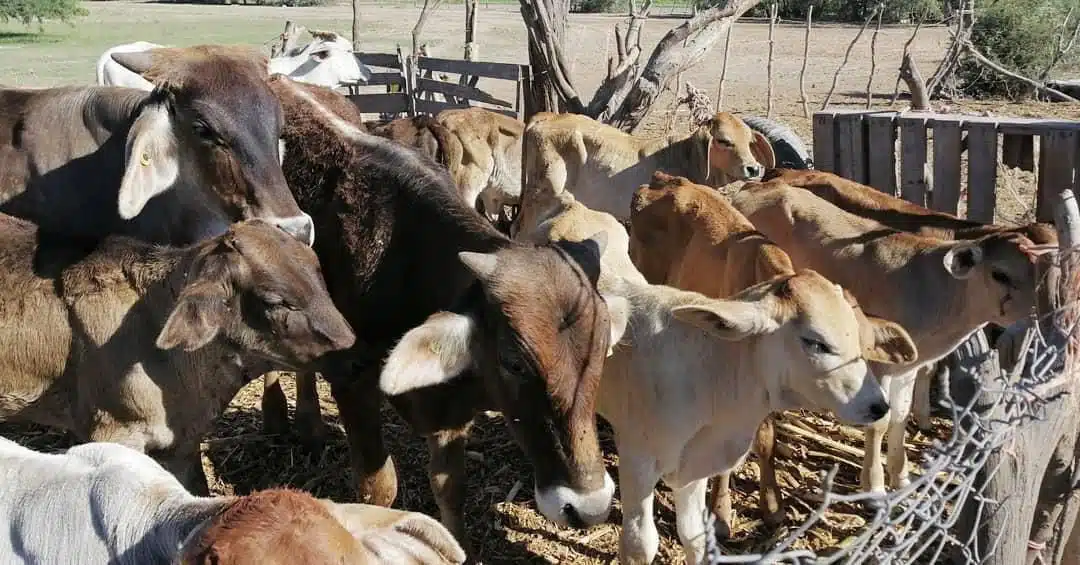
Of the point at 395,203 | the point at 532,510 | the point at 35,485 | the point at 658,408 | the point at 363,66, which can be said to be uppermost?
the point at 363,66

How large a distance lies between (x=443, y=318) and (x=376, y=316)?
941 mm

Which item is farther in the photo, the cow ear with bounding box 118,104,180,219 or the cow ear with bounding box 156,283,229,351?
the cow ear with bounding box 118,104,180,219

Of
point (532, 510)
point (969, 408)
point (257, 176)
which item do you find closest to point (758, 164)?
point (532, 510)

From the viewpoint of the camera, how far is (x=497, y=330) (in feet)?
12.6

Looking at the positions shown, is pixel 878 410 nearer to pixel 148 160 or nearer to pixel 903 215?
pixel 903 215

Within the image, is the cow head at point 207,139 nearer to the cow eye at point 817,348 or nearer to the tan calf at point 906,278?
the cow eye at point 817,348

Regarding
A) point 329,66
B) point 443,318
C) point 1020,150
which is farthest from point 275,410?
point 329,66

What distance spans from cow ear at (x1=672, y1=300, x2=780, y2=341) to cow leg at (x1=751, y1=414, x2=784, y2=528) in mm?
1368

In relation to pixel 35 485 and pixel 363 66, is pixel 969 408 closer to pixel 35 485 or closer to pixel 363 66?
pixel 35 485

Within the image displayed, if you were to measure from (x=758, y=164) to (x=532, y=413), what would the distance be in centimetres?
709

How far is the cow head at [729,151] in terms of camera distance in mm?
10164


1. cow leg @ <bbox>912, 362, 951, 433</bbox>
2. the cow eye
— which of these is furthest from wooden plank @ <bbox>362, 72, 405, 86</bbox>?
the cow eye

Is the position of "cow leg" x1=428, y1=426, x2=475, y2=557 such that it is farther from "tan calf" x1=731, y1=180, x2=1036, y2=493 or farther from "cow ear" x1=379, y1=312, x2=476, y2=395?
"tan calf" x1=731, y1=180, x2=1036, y2=493

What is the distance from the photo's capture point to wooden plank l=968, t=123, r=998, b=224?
7.01 m
